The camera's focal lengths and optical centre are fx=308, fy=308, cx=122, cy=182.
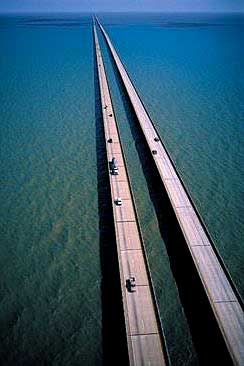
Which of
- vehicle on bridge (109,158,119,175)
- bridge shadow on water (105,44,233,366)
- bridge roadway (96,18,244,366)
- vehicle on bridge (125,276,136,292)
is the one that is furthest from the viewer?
vehicle on bridge (109,158,119,175)

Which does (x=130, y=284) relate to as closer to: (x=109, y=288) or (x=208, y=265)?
(x=109, y=288)

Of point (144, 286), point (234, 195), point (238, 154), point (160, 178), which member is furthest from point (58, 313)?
point (238, 154)

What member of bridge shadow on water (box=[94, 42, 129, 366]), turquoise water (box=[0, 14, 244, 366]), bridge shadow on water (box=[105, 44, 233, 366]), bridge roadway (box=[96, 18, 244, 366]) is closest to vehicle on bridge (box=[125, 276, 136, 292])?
bridge shadow on water (box=[94, 42, 129, 366])

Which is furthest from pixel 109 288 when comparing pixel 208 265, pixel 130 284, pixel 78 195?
pixel 78 195

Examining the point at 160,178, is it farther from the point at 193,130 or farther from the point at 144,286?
the point at 193,130

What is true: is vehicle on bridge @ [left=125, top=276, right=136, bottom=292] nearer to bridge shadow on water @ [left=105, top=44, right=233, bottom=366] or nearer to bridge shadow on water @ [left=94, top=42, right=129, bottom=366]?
bridge shadow on water @ [left=94, top=42, right=129, bottom=366]

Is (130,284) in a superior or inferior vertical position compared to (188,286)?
inferior
